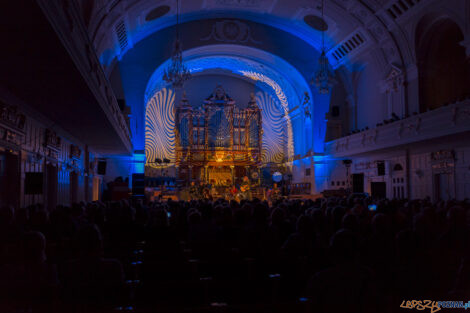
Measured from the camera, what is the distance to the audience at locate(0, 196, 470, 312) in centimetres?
299

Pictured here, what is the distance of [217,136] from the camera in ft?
101

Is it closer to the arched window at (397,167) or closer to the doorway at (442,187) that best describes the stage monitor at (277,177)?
the arched window at (397,167)

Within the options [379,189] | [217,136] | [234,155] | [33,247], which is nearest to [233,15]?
[217,136]

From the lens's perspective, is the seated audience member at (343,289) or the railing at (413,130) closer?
the seated audience member at (343,289)

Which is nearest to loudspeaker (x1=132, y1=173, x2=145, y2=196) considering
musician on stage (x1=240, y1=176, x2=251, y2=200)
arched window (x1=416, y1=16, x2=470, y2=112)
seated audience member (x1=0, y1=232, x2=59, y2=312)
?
musician on stage (x1=240, y1=176, x2=251, y2=200)

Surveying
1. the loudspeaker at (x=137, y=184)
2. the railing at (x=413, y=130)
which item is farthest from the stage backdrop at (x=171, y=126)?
Result: the railing at (x=413, y=130)

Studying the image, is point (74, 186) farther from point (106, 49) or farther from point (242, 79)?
point (242, 79)

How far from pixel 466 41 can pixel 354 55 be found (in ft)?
Answer: 31.5

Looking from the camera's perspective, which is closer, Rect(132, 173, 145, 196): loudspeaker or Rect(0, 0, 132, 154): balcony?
Rect(0, 0, 132, 154): balcony

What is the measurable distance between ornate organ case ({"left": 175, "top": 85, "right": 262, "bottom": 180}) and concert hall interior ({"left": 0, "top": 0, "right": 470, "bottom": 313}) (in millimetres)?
128

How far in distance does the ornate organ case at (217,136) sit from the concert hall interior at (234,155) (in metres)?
0.13

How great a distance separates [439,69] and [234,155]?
1524 centimetres

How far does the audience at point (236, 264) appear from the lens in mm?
2992

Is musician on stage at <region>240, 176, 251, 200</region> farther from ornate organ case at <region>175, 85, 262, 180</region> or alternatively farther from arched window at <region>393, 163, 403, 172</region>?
arched window at <region>393, 163, 403, 172</region>
